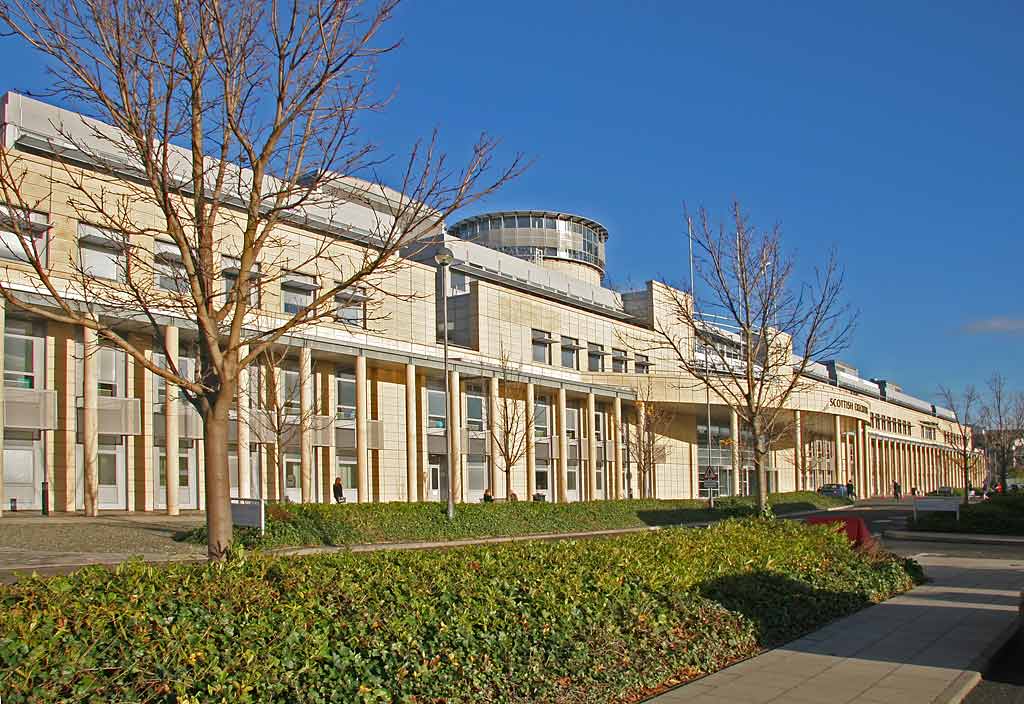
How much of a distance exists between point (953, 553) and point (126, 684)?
78.9 ft

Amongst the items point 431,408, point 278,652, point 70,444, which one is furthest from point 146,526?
point 278,652

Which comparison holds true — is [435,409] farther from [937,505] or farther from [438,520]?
[937,505]

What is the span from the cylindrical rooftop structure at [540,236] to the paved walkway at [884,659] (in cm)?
6752

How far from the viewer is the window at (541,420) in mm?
56344

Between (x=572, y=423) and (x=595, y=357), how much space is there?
584cm

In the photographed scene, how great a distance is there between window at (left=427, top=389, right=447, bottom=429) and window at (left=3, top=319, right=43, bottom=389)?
→ 2002cm

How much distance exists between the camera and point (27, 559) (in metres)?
21.0

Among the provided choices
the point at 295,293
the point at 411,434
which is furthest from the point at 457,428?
the point at 295,293

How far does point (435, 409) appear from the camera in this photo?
50156 mm

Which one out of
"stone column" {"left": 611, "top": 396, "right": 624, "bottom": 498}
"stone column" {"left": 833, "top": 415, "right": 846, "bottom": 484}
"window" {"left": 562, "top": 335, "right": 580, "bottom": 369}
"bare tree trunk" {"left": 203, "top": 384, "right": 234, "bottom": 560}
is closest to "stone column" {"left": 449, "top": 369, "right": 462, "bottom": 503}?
"window" {"left": 562, "top": 335, "right": 580, "bottom": 369}

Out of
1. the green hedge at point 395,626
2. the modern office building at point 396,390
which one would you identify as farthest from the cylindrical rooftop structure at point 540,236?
the green hedge at point 395,626

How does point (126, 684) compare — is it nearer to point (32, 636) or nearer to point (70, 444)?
point (32, 636)

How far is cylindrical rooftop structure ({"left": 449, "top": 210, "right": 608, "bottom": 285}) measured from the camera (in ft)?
268

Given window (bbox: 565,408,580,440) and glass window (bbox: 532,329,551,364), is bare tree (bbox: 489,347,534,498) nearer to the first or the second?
glass window (bbox: 532,329,551,364)
